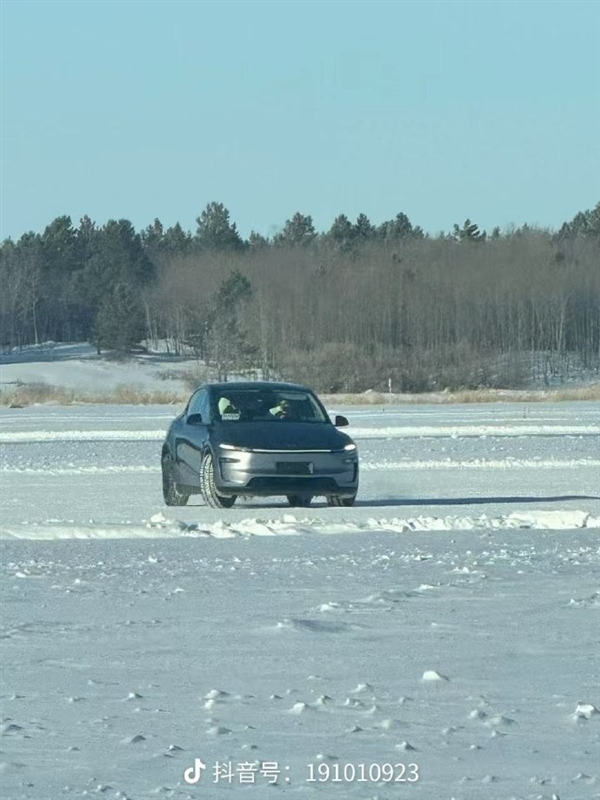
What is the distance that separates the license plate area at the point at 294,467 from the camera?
16.8 metres

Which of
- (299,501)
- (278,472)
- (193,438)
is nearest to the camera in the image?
(278,472)

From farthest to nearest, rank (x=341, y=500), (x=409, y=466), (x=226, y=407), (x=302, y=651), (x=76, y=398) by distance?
(x=76, y=398)
(x=409, y=466)
(x=226, y=407)
(x=341, y=500)
(x=302, y=651)

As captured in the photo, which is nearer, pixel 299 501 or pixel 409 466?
pixel 299 501

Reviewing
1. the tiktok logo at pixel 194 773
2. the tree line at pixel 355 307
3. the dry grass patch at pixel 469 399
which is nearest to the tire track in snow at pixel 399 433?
the dry grass patch at pixel 469 399

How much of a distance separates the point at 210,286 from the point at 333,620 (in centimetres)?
11530

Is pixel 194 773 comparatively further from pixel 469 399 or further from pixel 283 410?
pixel 469 399

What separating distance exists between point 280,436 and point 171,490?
1.90 metres

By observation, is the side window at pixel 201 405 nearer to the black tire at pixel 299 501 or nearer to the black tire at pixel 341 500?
the black tire at pixel 299 501

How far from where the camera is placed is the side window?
1806 cm

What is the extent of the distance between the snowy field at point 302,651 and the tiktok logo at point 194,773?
27 millimetres

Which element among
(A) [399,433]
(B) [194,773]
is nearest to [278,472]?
(B) [194,773]

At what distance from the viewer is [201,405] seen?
727 inches

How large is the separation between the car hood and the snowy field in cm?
79

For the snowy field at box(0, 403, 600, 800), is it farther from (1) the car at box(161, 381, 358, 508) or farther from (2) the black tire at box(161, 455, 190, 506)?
(2) the black tire at box(161, 455, 190, 506)
